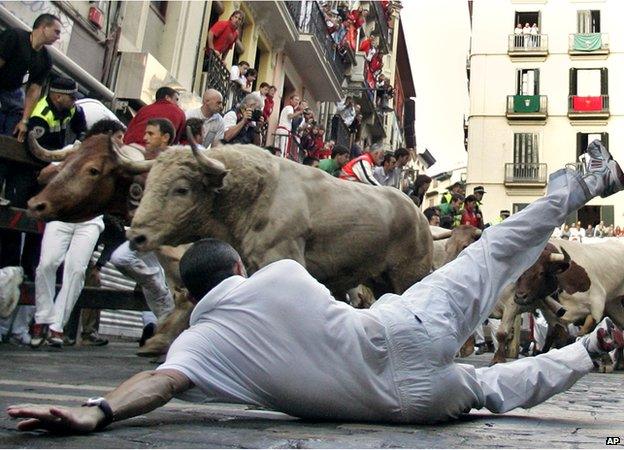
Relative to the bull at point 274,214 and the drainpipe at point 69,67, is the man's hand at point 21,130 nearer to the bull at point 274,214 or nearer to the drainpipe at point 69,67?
the bull at point 274,214

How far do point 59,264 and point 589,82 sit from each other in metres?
43.3

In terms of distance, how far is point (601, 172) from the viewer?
4.67 metres

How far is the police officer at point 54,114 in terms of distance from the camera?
26.0 feet

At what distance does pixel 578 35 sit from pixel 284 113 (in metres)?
33.1

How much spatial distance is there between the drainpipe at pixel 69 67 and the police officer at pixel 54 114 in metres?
3.33

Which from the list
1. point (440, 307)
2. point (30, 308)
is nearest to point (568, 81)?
point (30, 308)

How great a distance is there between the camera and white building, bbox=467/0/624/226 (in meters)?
45.0

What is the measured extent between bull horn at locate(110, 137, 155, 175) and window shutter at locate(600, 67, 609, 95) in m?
43.0

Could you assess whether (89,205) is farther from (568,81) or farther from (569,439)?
(568,81)

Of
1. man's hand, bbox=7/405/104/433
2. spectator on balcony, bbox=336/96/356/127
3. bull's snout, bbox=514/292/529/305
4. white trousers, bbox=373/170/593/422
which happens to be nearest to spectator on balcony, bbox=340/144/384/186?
bull's snout, bbox=514/292/529/305

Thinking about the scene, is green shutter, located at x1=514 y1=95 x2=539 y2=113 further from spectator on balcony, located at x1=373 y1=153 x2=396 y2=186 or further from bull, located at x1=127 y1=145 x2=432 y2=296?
bull, located at x1=127 y1=145 x2=432 y2=296

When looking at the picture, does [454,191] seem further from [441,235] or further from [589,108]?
[589,108]

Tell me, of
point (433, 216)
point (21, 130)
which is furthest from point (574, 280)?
point (21, 130)

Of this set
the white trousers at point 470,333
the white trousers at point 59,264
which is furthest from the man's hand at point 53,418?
the white trousers at point 59,264
